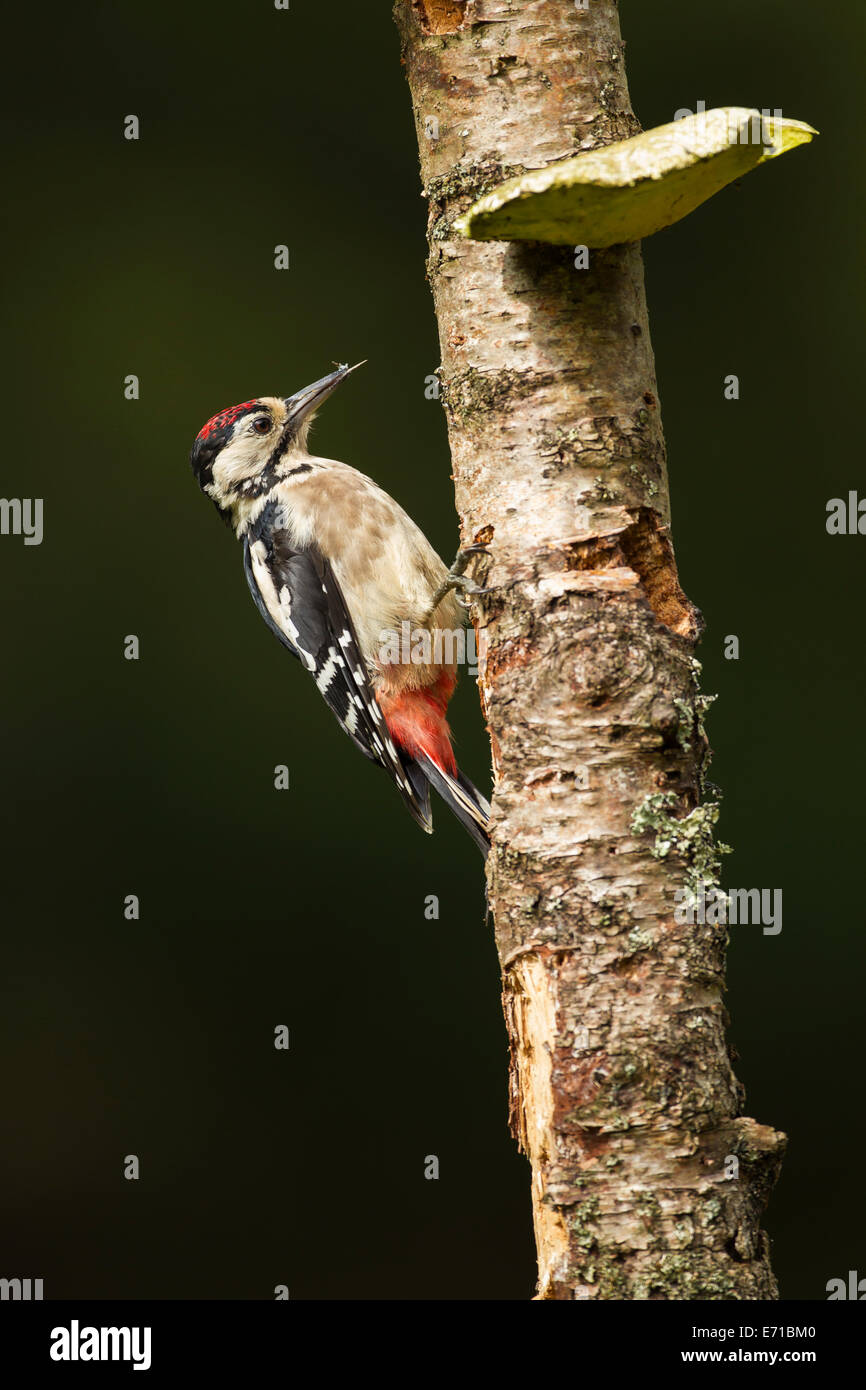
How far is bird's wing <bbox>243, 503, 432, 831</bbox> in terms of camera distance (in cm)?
297

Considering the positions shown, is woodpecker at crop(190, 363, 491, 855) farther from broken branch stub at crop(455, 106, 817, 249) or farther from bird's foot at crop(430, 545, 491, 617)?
broken branch stub at crop(455, 106, 817, 249)

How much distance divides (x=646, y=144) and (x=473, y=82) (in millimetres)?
394

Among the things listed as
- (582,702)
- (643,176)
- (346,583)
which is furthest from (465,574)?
(346,583)

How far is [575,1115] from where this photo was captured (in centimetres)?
Answer: 157

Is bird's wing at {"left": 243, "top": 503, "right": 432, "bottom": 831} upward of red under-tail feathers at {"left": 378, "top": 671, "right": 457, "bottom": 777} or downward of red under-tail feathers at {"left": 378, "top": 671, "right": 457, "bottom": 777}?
upward

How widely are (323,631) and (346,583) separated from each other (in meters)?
0.13

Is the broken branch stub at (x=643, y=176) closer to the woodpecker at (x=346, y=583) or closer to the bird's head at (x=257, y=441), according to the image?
the woodpecker at (x=346, y=583)

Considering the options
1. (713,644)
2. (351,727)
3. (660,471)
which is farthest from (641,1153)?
(713,644)

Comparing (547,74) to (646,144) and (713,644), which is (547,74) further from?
(713,644)

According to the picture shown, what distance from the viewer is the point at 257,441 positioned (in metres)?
3.18

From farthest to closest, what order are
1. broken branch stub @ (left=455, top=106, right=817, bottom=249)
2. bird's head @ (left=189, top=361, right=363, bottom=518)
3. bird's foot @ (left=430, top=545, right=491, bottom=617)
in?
1. bird's head @ (left=189, top=361, right=363, bottom=518)
2. bird's foot @ (left=430, top=545, right=491, bottom=617)
3. broken branch stub @ (left=455, top=106, right=817, bottom=249)

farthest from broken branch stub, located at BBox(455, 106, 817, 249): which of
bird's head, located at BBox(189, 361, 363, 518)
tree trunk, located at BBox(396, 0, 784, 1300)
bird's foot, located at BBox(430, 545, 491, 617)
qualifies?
bird's head, located at BBox(189, 361, 363, 518)

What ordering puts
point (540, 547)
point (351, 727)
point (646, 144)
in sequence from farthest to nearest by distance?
point (351, 727), point (540, 547), point (646, 144)

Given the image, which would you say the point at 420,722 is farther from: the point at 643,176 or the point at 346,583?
the point at 643,176
